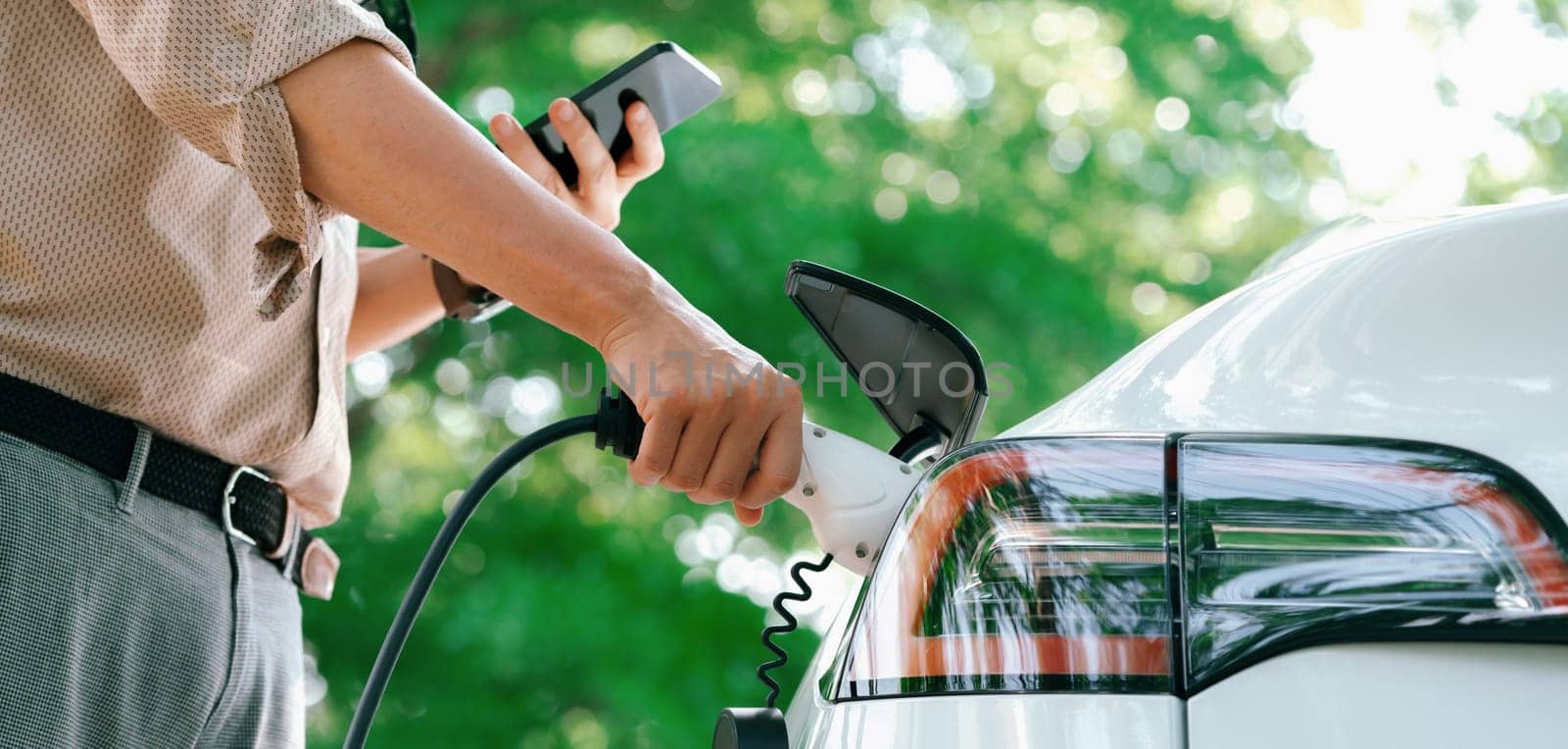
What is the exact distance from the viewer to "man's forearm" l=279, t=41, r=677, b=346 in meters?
1.08

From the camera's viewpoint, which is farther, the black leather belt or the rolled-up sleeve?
the black leather belt

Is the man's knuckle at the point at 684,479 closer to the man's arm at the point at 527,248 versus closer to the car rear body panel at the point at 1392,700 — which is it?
the man's arm at the point at 527,248

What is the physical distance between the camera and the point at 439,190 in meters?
1.07

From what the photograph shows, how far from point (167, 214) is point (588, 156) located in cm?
60

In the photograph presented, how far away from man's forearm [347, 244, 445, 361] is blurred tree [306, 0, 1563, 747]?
2.38m

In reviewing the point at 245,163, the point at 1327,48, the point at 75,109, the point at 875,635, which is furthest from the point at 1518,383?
the point at 1327,48

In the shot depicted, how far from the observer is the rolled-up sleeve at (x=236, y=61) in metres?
1.05

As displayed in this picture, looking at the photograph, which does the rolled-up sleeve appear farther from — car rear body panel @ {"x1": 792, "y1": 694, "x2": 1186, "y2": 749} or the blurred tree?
the blurred tree

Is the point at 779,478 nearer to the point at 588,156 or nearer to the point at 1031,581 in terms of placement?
the point at 1031,581

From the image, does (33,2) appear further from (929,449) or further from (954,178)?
(954,178)

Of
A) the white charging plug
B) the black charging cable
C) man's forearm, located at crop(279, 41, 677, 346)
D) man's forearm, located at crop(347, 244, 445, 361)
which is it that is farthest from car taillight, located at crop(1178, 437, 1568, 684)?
man's forearm, located at crop(347, 244, 445, 361)

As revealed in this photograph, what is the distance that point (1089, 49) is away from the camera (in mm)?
5234

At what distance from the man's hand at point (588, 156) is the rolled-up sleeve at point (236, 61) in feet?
2.11

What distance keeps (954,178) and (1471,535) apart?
436 centimetres
